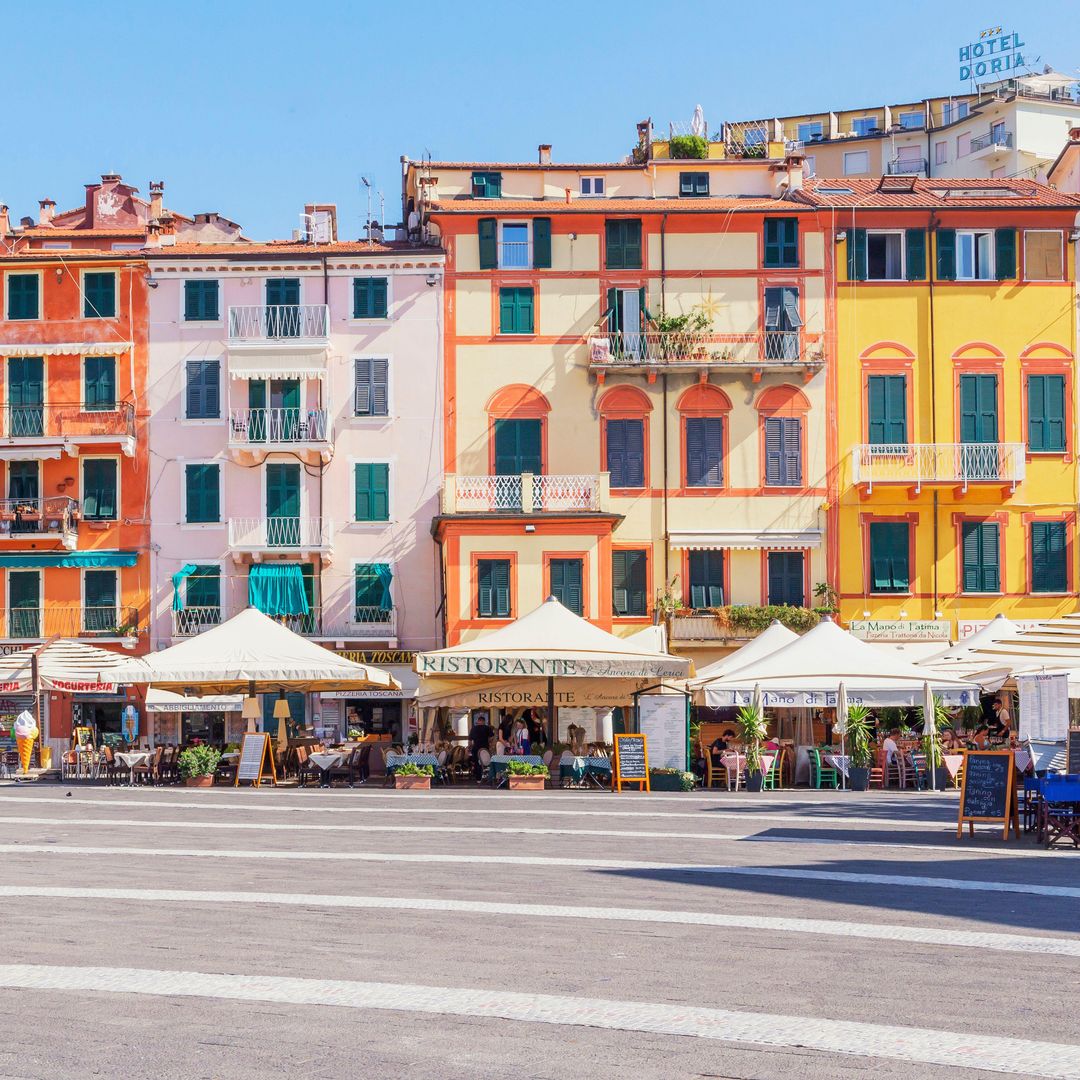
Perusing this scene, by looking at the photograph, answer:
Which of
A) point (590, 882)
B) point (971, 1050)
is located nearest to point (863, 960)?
point (971, 1050)

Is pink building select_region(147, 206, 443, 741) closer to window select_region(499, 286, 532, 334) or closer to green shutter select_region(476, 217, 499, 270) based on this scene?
green shutter select_region(476, 217, 499, 270)

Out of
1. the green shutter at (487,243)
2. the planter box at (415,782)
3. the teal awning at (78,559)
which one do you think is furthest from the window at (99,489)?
the planter box at (415,782)

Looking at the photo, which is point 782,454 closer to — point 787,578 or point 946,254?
point 787,578

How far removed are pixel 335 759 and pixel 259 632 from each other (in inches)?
105

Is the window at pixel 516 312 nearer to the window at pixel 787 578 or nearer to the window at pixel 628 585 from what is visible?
the window at pixel 628 585

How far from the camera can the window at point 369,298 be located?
45.6 m

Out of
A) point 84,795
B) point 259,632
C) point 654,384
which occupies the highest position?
point 654,384

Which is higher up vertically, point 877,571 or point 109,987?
point 877,571

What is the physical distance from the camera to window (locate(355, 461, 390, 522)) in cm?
4522

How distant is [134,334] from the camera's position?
45.9 meters

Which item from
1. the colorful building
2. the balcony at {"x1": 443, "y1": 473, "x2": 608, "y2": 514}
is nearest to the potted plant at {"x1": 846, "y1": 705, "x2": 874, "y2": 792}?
the colorful building

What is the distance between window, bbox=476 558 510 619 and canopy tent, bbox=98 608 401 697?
36.1 feet

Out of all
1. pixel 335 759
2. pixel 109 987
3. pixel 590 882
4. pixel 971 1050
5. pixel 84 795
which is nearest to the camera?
pixel 971 1050

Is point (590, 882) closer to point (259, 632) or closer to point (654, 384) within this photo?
point (259, 632)
